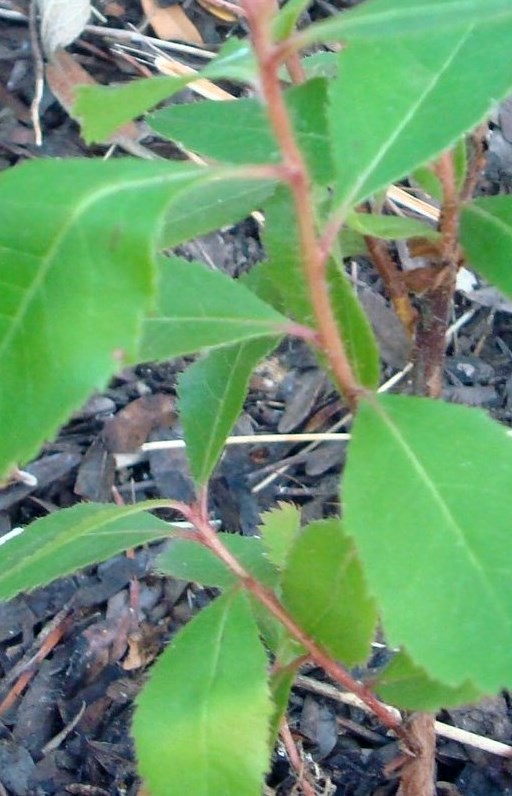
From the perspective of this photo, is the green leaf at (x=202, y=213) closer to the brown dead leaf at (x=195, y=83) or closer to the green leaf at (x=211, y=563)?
the green leaf at (x=211, y=563)

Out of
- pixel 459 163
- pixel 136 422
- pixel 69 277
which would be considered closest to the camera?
pixel 69 277

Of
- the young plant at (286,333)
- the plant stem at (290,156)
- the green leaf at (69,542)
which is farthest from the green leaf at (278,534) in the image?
the plant stem at (290,156)

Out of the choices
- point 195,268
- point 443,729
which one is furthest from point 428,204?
point 195,268

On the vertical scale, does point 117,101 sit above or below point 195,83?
above

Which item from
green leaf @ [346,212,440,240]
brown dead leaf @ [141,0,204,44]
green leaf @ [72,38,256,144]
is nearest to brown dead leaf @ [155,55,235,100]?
brown dead leaf @ [141,0,204,44]

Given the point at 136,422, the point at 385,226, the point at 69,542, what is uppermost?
the point at 385,226

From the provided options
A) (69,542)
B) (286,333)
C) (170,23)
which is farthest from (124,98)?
(170,23)

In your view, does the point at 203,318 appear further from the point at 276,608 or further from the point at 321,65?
the point at 321,65

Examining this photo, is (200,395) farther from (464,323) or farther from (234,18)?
(234,18)
